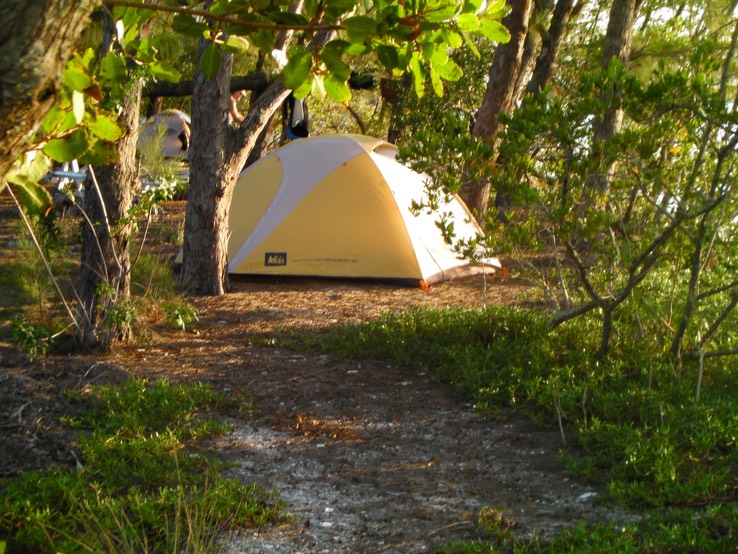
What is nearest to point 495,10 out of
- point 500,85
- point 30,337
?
point 30,337

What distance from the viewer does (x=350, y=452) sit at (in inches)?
189

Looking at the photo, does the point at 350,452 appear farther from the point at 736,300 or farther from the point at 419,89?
the point at 419,89

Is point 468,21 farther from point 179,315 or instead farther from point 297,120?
point 297,120

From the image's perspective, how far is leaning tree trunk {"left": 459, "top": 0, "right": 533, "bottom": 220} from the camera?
35.5 ft

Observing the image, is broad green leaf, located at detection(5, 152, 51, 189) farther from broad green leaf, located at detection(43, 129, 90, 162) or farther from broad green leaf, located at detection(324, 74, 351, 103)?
broad green leaf, located at detection(324, 74, 351, 103)

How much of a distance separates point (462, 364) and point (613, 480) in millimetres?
1898

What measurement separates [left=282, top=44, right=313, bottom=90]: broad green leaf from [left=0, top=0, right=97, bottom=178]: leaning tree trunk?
28.5 inches

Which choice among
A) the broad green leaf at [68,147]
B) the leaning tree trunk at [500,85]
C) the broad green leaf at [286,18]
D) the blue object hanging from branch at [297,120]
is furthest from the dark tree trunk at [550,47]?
the broad green leaf at [68,147]

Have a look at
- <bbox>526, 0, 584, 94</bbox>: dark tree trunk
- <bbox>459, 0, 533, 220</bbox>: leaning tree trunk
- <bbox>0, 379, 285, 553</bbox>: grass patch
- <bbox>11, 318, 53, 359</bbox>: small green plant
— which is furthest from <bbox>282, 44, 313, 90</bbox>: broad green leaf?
<bbox>526, 0, 584, 94</bbox>: dark tree trunk

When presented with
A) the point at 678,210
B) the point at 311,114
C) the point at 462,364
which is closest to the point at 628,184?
the point at 678,210

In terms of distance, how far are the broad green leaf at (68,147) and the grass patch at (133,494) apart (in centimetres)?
150

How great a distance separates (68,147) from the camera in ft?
7.16

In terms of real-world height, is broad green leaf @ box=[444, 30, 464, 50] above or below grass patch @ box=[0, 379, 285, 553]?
above

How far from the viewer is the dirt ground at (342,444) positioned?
3855mm
